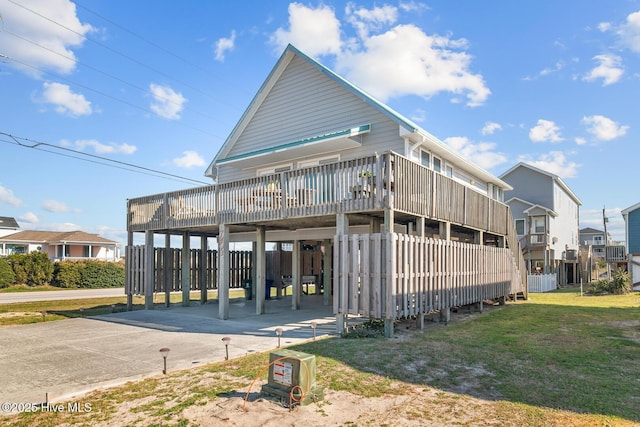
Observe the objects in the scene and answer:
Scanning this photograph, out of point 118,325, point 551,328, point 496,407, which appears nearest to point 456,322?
point 551,328

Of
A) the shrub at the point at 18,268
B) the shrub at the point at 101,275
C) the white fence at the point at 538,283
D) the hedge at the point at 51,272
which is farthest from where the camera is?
the shrub at the point at 101,275

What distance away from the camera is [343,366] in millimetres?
6645

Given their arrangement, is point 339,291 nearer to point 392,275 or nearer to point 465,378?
point 392,275

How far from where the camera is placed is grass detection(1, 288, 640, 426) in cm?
474

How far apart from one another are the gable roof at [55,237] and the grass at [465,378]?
4518cm

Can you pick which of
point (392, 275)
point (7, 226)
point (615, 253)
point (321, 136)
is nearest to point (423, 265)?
point (392, 275)

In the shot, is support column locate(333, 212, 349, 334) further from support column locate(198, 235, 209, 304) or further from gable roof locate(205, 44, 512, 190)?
support column locate(198, 235, 209, 304)

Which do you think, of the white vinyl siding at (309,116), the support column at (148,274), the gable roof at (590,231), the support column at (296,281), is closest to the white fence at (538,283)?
the support column at (296,281)

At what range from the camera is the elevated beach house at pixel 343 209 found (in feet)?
30.8

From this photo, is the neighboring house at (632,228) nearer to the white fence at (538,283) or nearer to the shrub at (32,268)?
the white fence at (538,283)

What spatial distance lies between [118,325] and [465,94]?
15.6 meters

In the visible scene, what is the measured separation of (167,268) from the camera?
15742mm

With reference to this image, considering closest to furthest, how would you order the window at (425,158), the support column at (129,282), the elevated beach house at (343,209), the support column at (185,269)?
the elevated beach house at (343,209) < the window at (425,158) < the support column at (129,282) < the support column at (185,269)

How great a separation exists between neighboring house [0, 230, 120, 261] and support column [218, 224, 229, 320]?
3899cm
